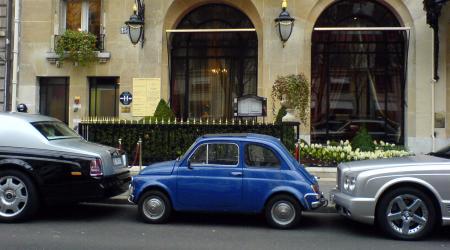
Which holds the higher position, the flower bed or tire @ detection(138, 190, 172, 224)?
the flower bed

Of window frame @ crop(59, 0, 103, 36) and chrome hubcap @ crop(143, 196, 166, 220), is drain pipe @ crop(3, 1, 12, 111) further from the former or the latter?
chrome hubcap @ crop(143, 196, 166, 220)

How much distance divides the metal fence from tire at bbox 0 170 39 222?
5068 millimetres

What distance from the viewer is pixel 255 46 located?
56.3 feet

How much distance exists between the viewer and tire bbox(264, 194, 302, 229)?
8109 millimetres

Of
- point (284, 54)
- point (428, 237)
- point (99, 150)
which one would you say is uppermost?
point (284, 54)

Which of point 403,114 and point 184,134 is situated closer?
point 184,134

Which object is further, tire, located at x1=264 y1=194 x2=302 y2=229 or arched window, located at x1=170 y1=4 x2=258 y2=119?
arched window, located at x1=170 y1=4 x2=258 y2=119

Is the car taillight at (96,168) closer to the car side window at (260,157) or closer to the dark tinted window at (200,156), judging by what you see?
the dark tinted window at (200,156)

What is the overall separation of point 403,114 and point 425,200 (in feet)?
30.9

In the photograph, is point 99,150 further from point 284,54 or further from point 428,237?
point 284,54

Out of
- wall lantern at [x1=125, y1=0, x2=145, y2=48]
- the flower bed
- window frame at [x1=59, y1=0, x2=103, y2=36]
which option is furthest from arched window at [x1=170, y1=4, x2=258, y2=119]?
the flower bed

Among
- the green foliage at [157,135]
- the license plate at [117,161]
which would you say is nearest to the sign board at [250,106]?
the green foliage at [157,135]

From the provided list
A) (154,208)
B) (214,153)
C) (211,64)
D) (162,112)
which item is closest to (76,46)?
(162,112)

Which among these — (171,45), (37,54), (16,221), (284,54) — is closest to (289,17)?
(284,54)
